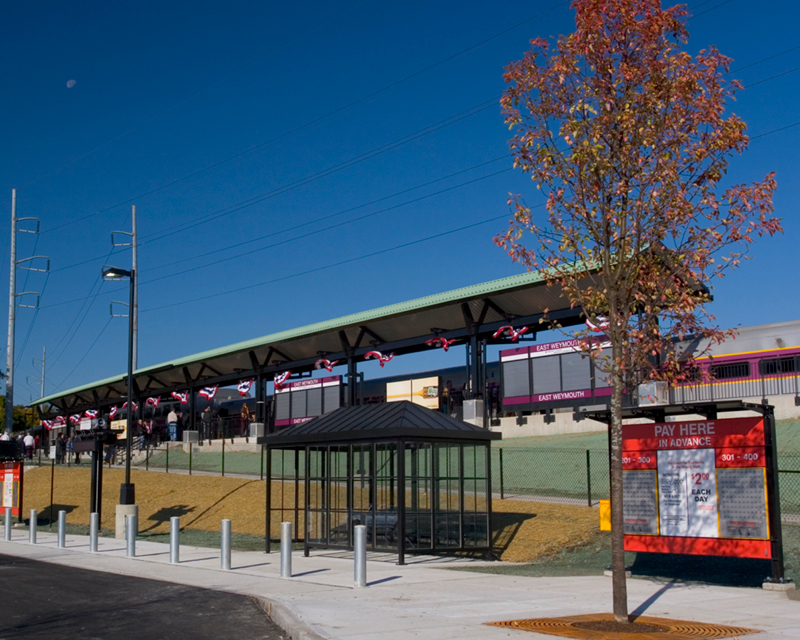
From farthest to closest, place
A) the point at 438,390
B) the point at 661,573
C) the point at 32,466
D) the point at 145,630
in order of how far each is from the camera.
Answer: the point at 32,466
the point at 438,390
the point at 661,573
the point at 145,630

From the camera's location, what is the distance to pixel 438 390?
1663 inches

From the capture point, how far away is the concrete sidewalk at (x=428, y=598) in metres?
9.94

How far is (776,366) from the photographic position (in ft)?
103

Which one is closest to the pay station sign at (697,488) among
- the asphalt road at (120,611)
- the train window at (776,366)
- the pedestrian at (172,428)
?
the asphalt road at (120,611)

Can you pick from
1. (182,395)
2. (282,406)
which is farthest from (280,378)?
(182,395)

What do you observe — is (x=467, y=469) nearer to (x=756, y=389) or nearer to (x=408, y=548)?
(x=408, y=548)

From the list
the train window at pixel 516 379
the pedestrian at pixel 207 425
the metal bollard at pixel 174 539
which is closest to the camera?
the metal bollard at pixel 174 539

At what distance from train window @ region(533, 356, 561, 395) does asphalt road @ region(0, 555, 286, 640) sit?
24167 mm

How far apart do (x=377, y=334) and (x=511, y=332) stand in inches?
403

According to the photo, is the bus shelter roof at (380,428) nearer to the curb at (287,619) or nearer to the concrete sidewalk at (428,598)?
the concrete sidewalk at (428,598)

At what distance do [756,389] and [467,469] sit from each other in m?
12.4

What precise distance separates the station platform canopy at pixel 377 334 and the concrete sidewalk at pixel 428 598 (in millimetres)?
12602

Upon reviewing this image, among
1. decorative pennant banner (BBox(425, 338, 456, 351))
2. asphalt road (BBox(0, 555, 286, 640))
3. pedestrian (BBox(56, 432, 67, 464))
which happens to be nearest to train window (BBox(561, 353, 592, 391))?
decorative pennant banner (BBox(425, 338, 456, 351))

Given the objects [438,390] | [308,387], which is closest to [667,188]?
[438,390]
